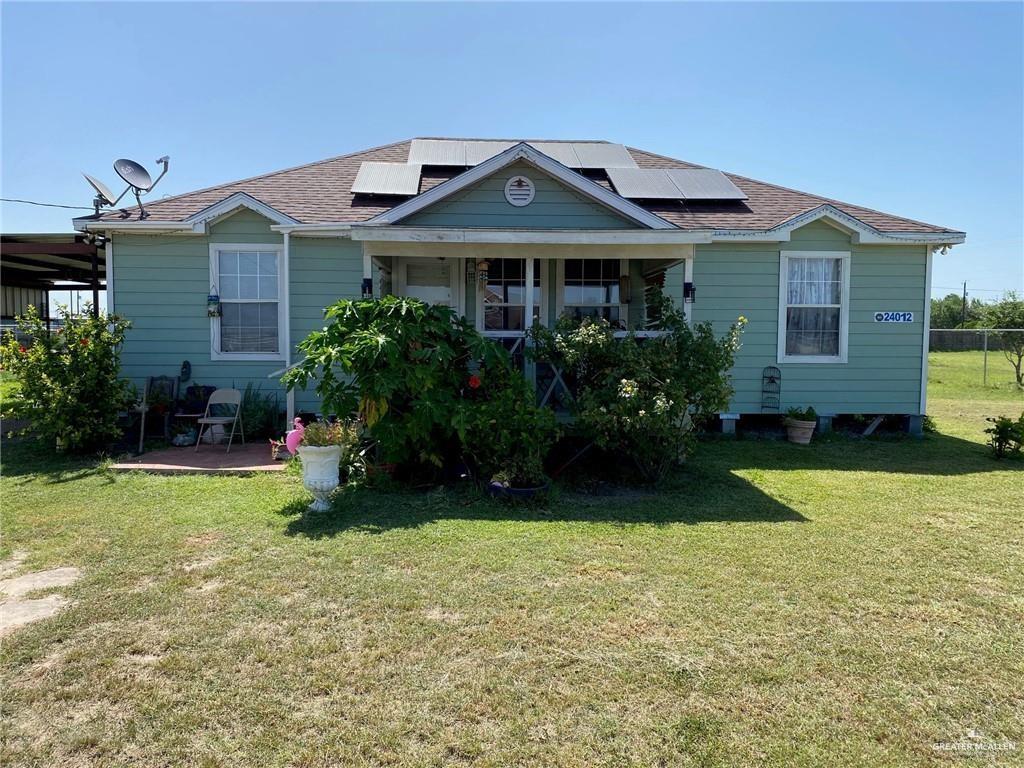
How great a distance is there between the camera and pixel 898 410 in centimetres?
906

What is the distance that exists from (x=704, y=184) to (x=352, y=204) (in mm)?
5639

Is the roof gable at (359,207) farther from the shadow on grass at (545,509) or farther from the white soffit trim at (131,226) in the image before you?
the shadow on grass at (545,509)

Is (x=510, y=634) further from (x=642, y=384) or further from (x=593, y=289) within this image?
(x=593, y=289)

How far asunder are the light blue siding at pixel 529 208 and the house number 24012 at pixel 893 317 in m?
4.43

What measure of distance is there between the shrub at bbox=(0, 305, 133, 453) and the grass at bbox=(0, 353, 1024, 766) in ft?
5.05

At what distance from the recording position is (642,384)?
571cm

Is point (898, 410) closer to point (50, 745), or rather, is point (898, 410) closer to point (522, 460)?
Result: point (522, 460)

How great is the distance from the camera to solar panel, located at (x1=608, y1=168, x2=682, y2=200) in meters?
9.21

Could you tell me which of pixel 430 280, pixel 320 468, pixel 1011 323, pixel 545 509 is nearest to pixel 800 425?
pixel 545 509

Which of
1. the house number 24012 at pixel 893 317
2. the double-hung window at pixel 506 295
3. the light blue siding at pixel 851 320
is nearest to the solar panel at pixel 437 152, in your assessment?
the double-hung window at pixel 506 295

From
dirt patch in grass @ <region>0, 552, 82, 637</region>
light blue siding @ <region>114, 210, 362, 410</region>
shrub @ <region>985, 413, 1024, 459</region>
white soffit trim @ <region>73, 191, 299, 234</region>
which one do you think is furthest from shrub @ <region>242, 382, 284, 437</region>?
shrub @ <region>985, 413, 1024, 459</region>

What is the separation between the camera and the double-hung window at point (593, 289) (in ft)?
30.5

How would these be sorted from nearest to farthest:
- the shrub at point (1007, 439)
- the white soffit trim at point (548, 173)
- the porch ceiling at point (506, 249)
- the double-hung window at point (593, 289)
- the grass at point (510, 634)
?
the grass at point (510, 634) < the porch ceiling at point (506, 249) < the white soffit trim at point (548, 173) < the shrub at point (1007, 439) < the double-hung window at point (593, 289)

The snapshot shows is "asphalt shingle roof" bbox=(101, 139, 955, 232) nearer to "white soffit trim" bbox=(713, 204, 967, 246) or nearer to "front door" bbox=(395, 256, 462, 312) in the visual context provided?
"white soffit trim" bbox=(713, 204, 967, 246)
